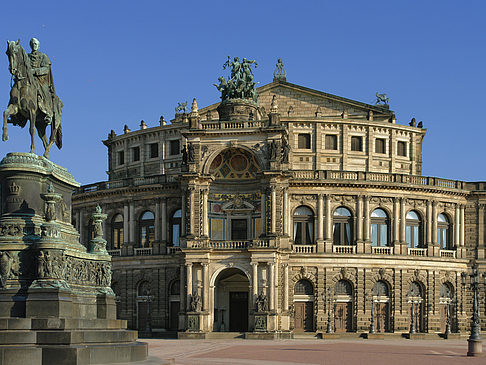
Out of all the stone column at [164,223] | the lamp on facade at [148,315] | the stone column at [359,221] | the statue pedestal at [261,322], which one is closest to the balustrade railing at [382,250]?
the stone column at [359,221]

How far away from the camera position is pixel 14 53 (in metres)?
24.0

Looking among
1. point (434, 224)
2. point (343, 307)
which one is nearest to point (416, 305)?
point (343, 307)

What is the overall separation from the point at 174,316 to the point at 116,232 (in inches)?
416

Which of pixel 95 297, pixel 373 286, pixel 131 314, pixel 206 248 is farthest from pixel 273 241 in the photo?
pixel 95 297

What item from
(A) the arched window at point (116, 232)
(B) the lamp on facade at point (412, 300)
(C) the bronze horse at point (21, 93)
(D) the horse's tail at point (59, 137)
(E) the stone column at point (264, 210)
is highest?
(C) the bronze horse at point (21, 93)

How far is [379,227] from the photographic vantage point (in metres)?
72.4

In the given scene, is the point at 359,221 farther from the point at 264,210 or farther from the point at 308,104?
the point at 308,104

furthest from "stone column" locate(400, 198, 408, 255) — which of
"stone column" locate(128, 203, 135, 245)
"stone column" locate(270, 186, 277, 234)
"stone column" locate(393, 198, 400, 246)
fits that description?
"stone column" locate(128, 203, 135, 245)

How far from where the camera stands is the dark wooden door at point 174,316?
72125 mm

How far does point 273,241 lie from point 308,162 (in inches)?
548

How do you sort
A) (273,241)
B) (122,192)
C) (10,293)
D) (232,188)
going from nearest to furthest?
1. (10,293)
2. (273,241)
3. (232,188)
4. (122,192)

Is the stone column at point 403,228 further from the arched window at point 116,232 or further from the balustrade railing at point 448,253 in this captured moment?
the arched window at point 116,232

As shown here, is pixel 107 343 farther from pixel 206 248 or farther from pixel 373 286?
pixel 373 286

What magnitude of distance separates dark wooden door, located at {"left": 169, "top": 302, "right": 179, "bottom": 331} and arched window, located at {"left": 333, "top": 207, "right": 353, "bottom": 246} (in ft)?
50.5
